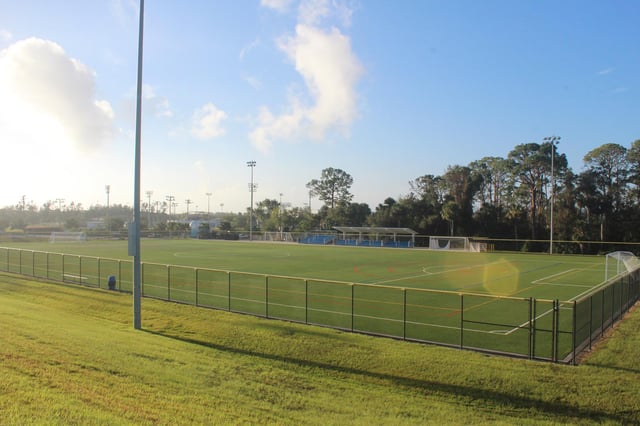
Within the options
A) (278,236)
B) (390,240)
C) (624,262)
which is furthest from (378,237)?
(624,262)

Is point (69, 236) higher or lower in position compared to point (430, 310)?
lower

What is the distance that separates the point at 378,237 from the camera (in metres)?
84.0

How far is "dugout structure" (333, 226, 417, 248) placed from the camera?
78875 millimetres

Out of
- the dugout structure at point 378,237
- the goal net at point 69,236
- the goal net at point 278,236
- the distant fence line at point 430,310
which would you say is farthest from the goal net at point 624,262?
the goal net at point 69,236

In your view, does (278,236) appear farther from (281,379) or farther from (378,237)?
(281,379)

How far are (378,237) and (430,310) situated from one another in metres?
64.3

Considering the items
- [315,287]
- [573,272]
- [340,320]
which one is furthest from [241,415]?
[573,272]

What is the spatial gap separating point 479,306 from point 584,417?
41.2 feet

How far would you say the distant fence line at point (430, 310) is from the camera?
13281 mm

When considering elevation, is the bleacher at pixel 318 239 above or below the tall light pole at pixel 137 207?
below

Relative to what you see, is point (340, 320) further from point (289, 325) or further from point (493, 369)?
point (493, 369)

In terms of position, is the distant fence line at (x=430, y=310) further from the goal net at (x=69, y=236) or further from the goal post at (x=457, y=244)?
the goal net at (x=69, y=236)

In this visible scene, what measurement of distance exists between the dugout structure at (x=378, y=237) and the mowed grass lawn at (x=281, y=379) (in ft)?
208

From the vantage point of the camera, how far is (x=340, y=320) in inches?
694
